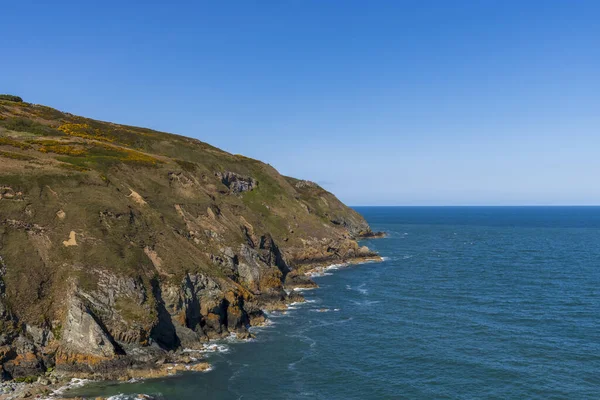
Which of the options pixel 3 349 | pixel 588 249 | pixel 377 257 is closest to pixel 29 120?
pixel 3 349

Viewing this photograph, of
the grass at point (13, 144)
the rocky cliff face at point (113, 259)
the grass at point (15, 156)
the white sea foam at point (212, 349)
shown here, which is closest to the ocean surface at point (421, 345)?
the white sea foam at point (212, 349)

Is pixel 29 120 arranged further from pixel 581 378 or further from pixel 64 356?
pixel 581 378

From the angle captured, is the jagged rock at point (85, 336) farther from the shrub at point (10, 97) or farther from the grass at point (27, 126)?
the shrub at point (10, 97)

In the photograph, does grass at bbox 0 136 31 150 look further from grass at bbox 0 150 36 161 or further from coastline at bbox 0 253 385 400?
coastline at bbox 0 253 385 400

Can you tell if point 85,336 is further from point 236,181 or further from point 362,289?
point 236,181

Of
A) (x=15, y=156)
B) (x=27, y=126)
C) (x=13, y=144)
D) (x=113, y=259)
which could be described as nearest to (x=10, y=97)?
(x=27, y=126)
